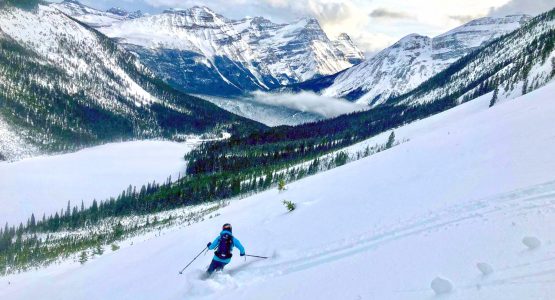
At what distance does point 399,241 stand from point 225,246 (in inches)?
291

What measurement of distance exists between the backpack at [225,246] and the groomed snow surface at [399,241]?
67 cm

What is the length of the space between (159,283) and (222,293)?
5086mm

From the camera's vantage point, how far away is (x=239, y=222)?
91.9ft

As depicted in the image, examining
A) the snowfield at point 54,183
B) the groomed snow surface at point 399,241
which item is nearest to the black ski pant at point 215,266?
the groomed snow surface at point 399,241

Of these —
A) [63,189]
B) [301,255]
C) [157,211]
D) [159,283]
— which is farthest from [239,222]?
[63,189]

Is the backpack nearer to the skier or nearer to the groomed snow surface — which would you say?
the skier

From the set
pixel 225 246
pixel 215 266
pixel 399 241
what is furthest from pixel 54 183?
pixel 399 241

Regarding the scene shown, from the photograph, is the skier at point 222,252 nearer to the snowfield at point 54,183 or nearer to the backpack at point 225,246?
the backpack at point 225,246

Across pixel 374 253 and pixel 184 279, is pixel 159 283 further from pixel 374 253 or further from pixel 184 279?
pixel 374 253

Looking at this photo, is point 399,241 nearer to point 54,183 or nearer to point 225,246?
point 225,246

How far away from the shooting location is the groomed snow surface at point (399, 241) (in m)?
11.0

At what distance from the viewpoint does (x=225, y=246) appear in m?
18.3

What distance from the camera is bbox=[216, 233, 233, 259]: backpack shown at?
1817cm

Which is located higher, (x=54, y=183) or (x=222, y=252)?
(x=222, y=252)
